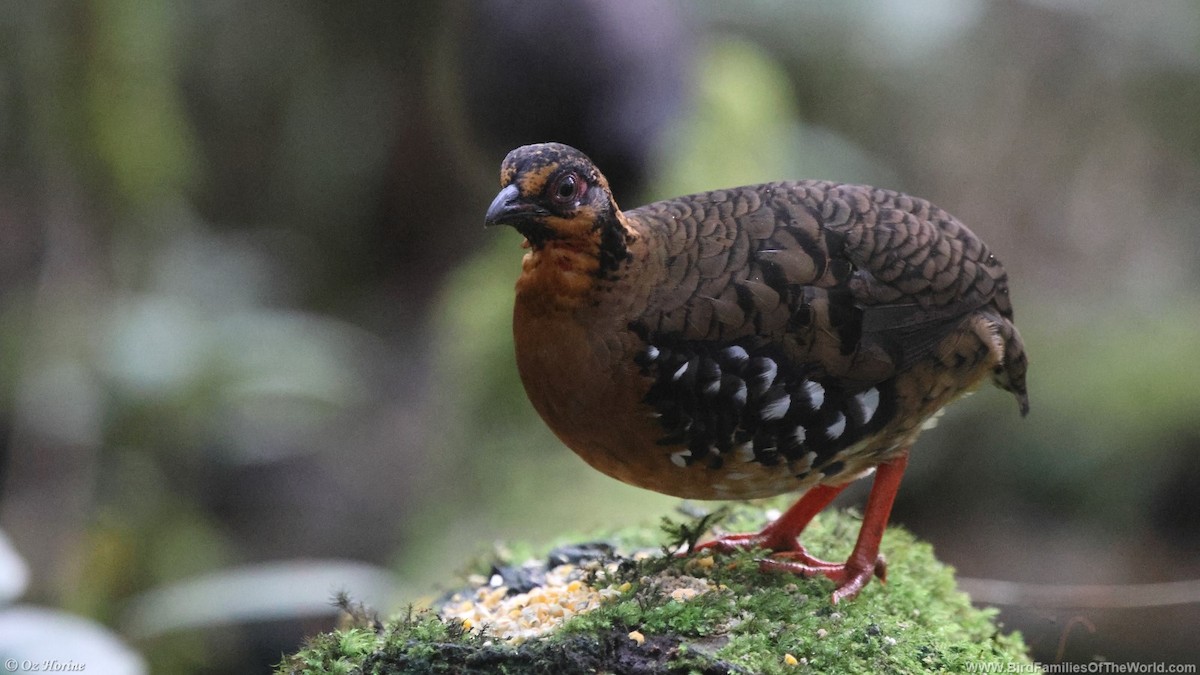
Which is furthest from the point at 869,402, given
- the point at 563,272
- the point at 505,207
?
the point at 505,207

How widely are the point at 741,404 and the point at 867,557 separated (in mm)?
628

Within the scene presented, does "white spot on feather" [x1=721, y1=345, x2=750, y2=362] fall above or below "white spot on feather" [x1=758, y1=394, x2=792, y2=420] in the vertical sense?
above

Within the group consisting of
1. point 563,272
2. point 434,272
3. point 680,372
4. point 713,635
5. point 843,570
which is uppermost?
point 434,272

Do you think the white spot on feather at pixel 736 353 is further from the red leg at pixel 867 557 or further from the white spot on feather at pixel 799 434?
the red leg at pixel 867 557

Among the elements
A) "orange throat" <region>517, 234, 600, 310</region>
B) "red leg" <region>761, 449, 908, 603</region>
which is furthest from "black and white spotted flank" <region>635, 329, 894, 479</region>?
"red leg" <region>761, 449, 908, 603</region>

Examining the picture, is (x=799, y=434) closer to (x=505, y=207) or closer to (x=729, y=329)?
(x=729, y=329)

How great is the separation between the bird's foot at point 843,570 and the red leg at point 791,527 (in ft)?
0.34

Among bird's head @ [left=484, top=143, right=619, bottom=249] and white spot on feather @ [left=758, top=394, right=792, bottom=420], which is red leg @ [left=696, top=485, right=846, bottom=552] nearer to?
white spot on feather @ [left=758, top=394, right=792, bottom=420]

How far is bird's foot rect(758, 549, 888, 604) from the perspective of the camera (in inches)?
116

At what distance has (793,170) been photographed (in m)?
7.37

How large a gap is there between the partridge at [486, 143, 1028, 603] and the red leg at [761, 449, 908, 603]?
0.02m

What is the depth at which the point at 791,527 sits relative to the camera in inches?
130

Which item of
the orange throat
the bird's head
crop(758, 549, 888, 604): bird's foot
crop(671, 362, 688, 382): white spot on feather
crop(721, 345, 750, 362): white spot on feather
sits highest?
the bird's head

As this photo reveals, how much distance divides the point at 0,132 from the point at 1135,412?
25.7ft
